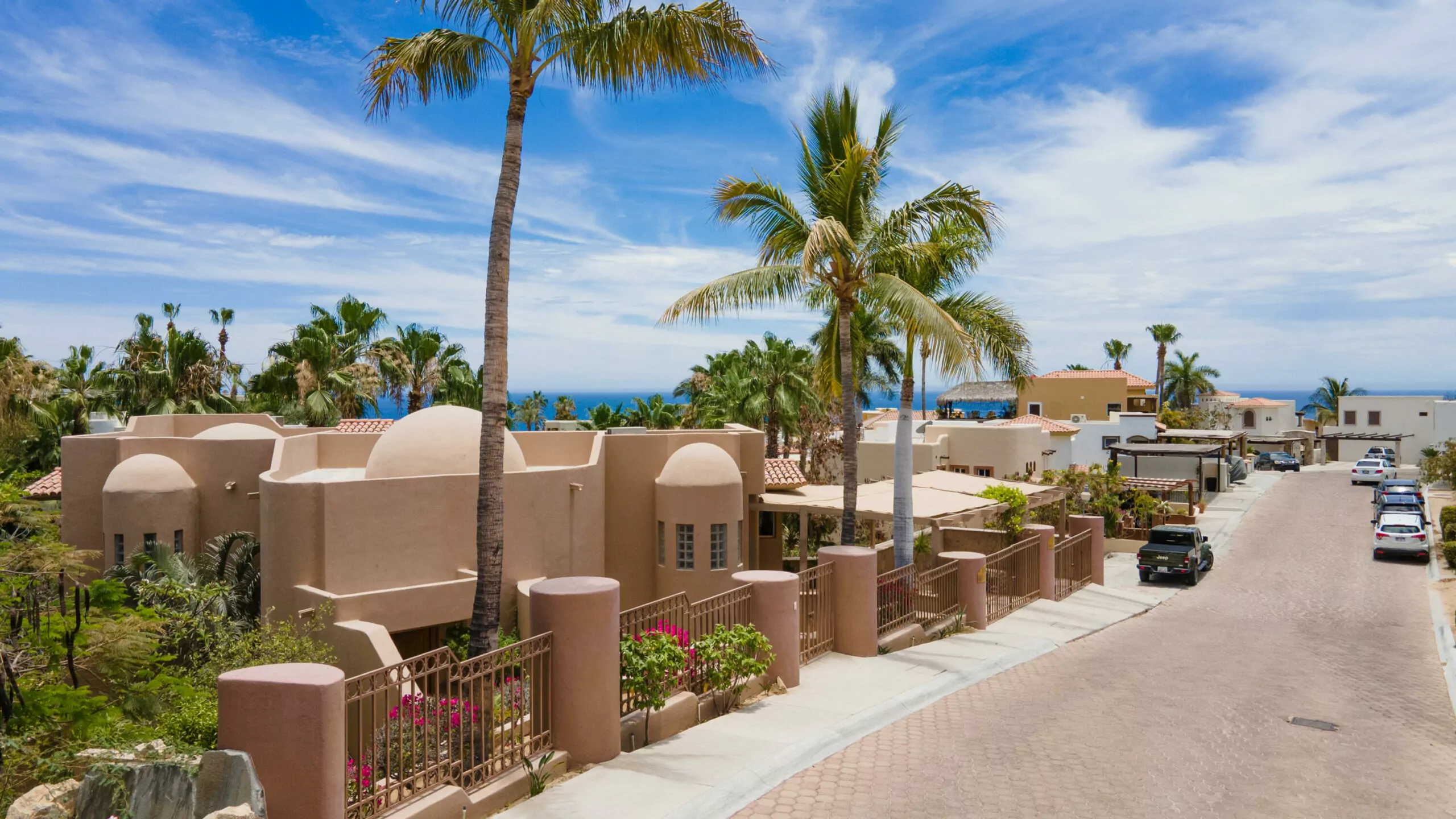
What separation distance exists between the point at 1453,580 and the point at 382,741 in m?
28.5

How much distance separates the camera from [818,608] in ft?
45.4

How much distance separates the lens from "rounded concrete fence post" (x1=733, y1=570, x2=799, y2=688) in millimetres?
11977

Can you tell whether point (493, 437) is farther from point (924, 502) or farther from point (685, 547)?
point (924, 502)

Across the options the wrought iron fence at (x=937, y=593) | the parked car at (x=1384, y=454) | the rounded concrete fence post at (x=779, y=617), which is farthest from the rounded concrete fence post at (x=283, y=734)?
the parked car at (x=1384, y=454)

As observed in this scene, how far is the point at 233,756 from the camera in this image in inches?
252

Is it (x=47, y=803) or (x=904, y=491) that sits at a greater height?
(x=904, y=491)

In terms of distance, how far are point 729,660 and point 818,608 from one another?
3235 millimetres

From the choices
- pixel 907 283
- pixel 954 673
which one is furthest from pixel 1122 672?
pixel 907 283

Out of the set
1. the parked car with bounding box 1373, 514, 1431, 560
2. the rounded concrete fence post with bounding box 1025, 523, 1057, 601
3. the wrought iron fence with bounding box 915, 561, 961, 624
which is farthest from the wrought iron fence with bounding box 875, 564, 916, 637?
the parked car with bounding box 1373, 514, 1431, 560

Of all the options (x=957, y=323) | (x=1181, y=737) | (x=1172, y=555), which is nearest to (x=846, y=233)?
(x=957, y=323)

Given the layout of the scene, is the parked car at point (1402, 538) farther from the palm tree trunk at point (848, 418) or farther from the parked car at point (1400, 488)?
the palm tree trunk at point (848, 418)

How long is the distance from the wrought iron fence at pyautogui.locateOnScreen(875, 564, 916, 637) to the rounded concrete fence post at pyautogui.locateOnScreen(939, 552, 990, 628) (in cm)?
150

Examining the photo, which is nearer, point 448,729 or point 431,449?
point 448,729

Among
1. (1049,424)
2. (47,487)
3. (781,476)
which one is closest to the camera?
(781,476)
